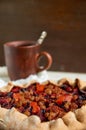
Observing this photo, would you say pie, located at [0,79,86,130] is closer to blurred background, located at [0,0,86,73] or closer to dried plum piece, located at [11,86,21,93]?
dried plum piece, located at [11,86,21,93]

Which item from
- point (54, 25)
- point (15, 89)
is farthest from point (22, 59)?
point (54, 25)

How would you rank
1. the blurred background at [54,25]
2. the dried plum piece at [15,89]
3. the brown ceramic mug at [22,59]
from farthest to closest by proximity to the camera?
the blurred background at [54,25], the brown ceramic mug at [22,59], the dried plum piece at [15,89]

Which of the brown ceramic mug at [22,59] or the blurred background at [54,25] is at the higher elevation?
the brown ceramic mug at [22,59]

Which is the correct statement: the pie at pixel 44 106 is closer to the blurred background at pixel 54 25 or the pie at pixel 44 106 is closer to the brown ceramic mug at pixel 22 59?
the brown ceramic mug at pixel 22 59

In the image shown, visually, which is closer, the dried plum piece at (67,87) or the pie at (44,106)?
the pie at (44,106)

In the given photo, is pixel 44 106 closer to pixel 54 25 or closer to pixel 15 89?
pixel 15 89

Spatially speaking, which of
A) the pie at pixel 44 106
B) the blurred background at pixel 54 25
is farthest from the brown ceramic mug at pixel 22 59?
the blurred background at pixel 54 25

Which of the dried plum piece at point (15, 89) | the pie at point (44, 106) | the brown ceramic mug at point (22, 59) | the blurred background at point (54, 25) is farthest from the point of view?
the blurred background at point (54, 25)
